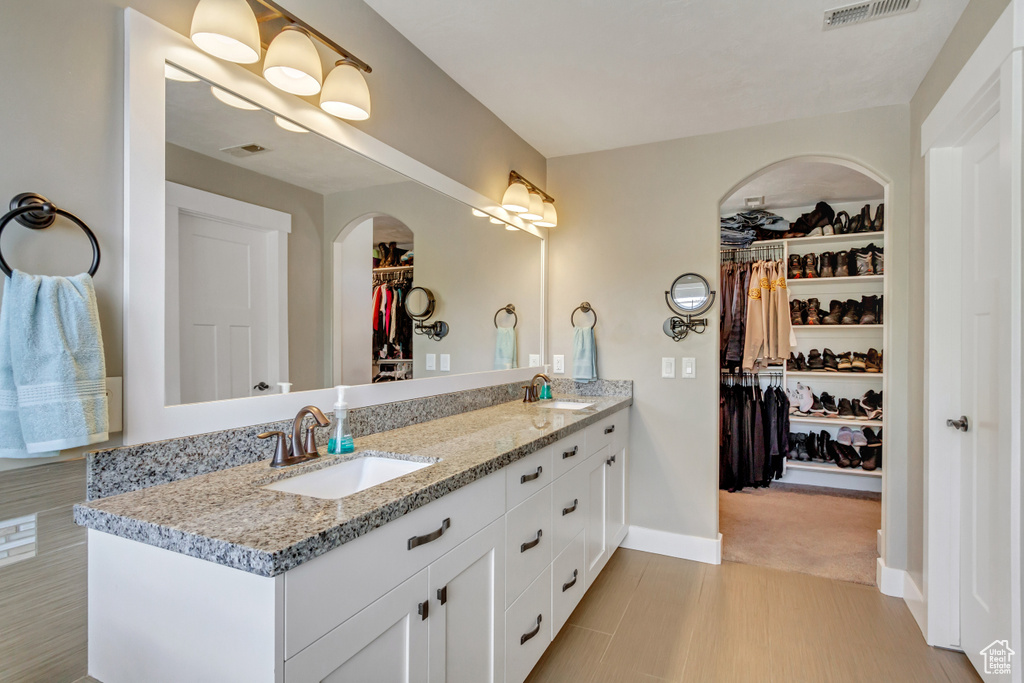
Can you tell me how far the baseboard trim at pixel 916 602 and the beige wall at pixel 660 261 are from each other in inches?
34.7

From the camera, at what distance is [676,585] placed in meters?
2.64

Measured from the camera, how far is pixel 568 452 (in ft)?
6.81

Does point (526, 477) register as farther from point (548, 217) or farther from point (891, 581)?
point (891, 581)

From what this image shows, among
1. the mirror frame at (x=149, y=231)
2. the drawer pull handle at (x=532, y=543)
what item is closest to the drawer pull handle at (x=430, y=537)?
the drawer pull handle at (x=532, y=543)

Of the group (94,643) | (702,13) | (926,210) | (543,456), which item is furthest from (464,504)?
(926,210)

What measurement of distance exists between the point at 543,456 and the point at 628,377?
4.72ft

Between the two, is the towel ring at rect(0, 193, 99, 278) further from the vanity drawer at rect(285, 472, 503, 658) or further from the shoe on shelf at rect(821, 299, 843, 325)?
the shoe on shelf at rect(821, 299, 843, 325)

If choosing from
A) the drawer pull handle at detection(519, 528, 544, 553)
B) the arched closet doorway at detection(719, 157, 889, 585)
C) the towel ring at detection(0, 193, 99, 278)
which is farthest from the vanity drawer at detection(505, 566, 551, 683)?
the arched closet doorway at detection(719, 157, 889, 585)

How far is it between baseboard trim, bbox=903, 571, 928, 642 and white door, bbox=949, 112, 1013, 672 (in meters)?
0.15

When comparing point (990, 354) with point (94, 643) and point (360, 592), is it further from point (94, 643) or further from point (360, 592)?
point (94, 643)

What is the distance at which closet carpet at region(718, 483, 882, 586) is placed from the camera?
2893 millimetres

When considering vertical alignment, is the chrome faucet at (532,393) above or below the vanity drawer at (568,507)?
above

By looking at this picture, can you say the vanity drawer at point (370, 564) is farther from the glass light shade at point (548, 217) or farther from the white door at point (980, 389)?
the glass light shade at point (548, 217)

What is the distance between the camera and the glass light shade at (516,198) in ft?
8.93
